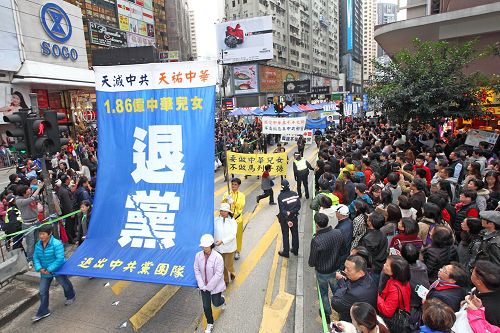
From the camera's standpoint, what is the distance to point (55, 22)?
71.8 ft

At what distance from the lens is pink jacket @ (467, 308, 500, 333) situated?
2514 mm

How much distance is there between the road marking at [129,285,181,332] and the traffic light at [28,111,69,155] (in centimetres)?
324

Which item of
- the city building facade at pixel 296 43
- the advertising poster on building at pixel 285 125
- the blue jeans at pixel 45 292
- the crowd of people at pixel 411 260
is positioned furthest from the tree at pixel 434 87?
the city building facade at pixel 296 43

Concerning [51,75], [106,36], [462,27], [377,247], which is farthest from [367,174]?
[106,36]

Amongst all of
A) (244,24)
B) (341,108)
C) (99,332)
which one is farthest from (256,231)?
(244,24)

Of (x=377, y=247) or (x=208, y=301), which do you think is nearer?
(x=377, y=247)

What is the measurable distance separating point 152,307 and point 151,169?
7.38ft

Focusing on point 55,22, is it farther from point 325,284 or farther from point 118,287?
point 325,284

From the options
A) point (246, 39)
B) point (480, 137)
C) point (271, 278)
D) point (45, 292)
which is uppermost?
point (246, 39)

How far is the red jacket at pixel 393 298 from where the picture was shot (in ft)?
10.4

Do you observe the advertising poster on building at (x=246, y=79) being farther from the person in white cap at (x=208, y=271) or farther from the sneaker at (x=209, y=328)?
the sneaker at (x=209, y=328)

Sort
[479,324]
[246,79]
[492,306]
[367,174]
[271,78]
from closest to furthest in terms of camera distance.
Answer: [479,324]
[492,306]
[367,174]
[246,79]
[271,78]

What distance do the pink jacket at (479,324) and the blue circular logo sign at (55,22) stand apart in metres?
25.5

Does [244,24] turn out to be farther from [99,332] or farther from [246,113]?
[99,332]
